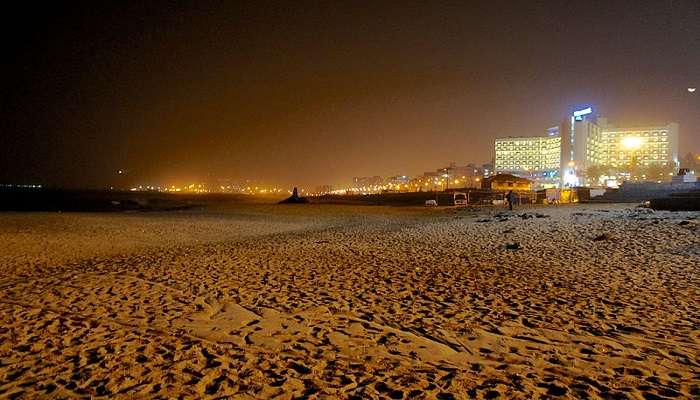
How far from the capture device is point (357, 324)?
218 inches

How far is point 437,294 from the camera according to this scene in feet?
23.0

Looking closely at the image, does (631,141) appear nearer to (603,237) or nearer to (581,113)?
(581,113)

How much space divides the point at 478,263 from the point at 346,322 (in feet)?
17.6

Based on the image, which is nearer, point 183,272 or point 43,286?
point 43,286

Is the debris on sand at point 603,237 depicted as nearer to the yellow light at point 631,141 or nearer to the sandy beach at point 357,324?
the sandy beach at point 357,324

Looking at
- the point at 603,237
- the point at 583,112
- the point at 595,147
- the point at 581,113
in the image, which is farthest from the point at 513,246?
the point at 595,147

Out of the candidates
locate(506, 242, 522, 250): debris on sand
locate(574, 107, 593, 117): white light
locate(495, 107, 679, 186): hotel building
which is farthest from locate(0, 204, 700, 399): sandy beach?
locate(574, 107, 593, 117): white light

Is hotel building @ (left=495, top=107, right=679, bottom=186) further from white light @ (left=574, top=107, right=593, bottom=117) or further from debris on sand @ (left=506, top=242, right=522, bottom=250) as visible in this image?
debris on sand @ (left=506, top=242, right=522, bottom=250)

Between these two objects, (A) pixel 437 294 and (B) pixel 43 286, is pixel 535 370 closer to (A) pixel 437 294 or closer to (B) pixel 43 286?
(A) pixel 437 294

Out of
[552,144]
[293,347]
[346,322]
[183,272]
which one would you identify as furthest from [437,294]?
[552,144]

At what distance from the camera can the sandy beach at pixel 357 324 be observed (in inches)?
151

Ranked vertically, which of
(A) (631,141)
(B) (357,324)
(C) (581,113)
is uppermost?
(C) (581,113)

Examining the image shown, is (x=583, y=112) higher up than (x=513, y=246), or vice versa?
(x=583, y=112)

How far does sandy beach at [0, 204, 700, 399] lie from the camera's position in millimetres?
3844
